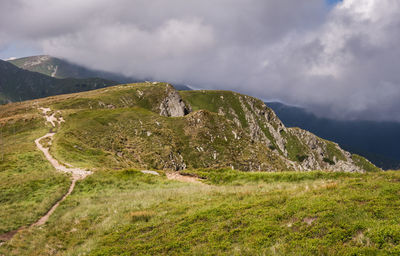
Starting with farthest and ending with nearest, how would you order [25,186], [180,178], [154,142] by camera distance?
[154,142]
[180,178]
[25,186]

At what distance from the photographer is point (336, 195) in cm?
1223

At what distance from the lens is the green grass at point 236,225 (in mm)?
8789

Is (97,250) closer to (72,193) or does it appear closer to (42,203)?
(42,203)

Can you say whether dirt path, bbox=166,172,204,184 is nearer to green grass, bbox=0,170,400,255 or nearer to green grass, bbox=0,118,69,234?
green grass, bbox=0,170,400,255

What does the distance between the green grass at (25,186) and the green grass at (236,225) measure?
2.37 metres

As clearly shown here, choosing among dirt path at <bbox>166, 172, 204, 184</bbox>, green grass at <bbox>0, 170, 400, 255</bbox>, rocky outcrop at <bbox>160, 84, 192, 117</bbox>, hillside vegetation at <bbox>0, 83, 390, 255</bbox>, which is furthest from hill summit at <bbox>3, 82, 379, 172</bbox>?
rocky outcrop at <bbox>160, 84, 192, 117</bbox>

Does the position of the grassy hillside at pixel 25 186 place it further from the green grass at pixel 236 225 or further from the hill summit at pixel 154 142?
the hill summit at pixel 154 142

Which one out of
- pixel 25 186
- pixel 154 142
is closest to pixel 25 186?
pixel 25 186

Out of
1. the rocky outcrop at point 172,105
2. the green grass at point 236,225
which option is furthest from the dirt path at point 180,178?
the rocky outcrop at point 172,105

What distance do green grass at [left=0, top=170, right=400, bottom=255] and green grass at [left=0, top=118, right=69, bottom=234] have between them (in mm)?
2371

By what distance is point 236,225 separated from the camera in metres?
11.6

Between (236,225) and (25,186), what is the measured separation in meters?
26.4

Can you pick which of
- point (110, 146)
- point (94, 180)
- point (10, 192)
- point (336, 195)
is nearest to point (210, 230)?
point (336, 195)

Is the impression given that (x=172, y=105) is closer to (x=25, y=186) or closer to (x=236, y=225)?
(x=25, y=186)
